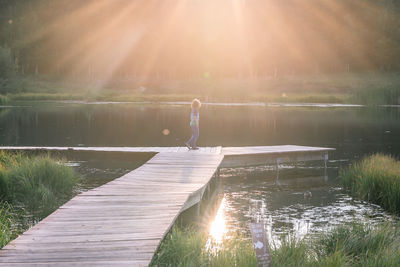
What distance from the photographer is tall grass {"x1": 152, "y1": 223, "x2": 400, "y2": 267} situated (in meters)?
5.74

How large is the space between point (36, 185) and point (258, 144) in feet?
44.4

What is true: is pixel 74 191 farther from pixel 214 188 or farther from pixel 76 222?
pixel 76 222

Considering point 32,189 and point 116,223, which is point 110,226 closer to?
point 116,223

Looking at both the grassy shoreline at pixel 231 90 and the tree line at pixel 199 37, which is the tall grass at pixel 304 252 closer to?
the grassy shoreline at pixel 231 90

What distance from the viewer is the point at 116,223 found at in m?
6.91

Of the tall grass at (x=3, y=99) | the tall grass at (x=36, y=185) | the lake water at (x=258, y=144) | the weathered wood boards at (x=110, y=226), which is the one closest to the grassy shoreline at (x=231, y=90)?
the tall grass at (x=3, y=99)

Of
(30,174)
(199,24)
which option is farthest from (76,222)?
(199,24)

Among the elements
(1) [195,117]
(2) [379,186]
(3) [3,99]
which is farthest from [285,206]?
(3) [3,99]

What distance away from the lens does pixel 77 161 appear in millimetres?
16344

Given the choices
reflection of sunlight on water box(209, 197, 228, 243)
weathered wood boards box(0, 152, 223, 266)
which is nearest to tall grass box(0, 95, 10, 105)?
weathered wood boards box(0, 152, 223, 266)

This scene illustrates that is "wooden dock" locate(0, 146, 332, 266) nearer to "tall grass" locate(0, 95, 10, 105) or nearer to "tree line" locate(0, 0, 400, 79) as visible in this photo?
"tall grass" locate(0, 95, 10, 105)

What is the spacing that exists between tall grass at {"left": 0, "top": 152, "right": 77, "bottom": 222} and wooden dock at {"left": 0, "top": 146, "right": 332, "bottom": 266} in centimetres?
162

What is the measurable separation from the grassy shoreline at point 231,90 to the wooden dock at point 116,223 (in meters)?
45.2

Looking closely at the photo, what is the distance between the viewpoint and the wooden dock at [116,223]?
18.4ft
